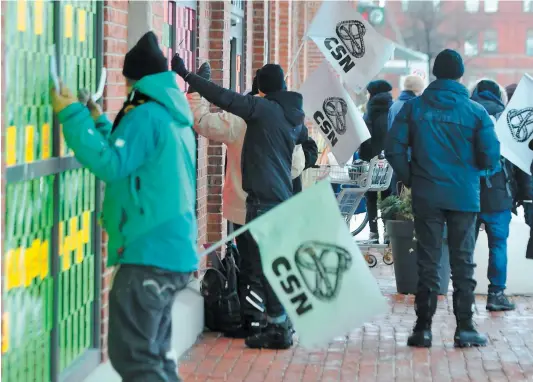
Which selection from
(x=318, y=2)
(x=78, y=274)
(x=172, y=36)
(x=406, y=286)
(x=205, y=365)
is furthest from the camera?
(x=318, y=2)

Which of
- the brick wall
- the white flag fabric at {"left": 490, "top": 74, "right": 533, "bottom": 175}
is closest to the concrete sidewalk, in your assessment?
the brick wall

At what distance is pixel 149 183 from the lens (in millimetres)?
5363

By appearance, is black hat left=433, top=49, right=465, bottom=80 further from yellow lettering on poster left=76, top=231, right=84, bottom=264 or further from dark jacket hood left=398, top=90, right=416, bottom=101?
dark jacket hood left=398, top=90, right=416, bottom=101

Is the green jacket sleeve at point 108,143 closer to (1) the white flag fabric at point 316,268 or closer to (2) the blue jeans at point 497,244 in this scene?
(1) the white flag fabric at point 316,268

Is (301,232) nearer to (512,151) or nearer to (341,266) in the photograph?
(341,266)

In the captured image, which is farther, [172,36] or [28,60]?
[172,36]

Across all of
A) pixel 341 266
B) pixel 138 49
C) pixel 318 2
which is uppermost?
pixel 318 2

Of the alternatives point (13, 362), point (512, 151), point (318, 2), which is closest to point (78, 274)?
point (13, 362)

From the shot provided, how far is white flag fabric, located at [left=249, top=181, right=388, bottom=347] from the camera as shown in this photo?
17.7 ft

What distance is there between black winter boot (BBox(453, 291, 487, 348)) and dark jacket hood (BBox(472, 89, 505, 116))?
2.25 m

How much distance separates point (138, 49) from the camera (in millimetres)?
5570

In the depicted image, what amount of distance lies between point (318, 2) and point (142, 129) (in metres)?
19.8

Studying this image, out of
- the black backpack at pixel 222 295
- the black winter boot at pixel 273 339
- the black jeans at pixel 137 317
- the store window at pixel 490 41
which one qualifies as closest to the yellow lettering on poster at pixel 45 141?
the black jeans at pixel 137 317

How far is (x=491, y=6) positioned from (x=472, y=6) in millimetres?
2765
